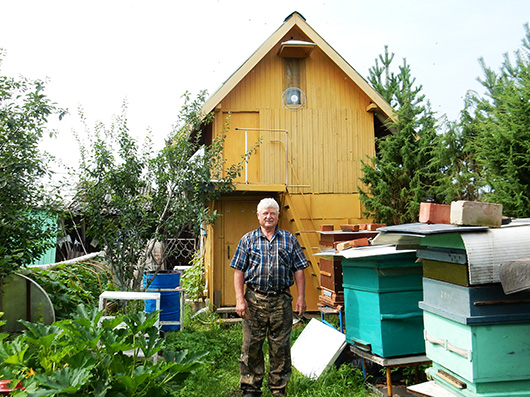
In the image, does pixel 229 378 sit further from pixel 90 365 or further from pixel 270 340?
pixel 90 365

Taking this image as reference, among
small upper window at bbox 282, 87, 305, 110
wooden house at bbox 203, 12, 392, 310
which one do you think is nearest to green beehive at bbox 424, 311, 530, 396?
wooden house at bbox 203, 12, 392, 310

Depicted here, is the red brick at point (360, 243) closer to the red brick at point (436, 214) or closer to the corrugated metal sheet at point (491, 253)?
the red brick at point (436, 214)

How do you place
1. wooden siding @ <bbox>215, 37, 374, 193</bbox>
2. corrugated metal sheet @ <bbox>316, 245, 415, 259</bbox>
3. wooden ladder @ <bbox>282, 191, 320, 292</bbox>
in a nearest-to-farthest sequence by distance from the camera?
1. corrugated metal sheet @ <bbox>316, 245, 415, 259</bbox>
2. wooden ladder @ <bbox>282, 191, 320, 292</bbox>
3. wooden siding @ <bbox>215, 37, 374, 193</bbox>

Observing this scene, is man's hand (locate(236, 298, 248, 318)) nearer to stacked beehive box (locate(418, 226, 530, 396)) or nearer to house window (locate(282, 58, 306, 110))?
stacked beehive box (locate(418, 226, 530, 396))

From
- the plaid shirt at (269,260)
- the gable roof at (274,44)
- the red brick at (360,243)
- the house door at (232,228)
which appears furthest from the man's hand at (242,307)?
the gable roof at (274,44)

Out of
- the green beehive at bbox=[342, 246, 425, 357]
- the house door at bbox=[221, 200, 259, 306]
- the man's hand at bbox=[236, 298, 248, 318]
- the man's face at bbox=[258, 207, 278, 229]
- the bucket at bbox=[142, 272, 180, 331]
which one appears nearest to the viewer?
the green beehive at bbox=[342, 246, 425, 357]

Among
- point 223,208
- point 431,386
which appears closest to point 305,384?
point 431,386

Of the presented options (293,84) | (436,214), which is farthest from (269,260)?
(293,84)

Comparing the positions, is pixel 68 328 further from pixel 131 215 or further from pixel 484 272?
pixel 131 215

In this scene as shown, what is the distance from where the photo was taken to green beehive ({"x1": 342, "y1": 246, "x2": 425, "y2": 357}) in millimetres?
4599

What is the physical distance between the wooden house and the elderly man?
526 centimetres

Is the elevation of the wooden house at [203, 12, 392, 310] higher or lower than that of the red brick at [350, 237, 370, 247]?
higher

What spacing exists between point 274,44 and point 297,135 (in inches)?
90.8

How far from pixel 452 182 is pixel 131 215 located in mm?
5779
